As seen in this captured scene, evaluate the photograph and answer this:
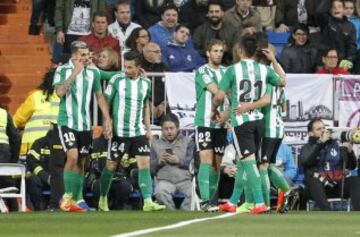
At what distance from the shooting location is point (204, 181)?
2028 centimetres

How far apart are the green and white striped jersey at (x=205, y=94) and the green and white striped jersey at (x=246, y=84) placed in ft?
4.91

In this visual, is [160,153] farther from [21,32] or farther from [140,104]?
[21,32]

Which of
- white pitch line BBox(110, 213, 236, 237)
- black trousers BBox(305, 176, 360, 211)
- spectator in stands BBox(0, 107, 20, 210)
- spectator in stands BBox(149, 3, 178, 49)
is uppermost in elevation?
spectator in stands BBox(149, 3, 178, 49)

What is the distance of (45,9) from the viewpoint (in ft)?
87.8

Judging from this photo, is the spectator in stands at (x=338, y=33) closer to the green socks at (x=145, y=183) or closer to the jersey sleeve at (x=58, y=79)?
the green socks at (x=145, y=183)

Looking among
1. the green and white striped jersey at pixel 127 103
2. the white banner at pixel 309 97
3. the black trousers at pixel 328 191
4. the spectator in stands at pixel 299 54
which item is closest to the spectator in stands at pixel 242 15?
the spectator in stands at pixel 299 54

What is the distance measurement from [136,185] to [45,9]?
5468 millimetres

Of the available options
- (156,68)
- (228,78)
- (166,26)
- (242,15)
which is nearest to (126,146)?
(228,78)

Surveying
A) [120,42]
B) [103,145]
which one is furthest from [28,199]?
[120,42]

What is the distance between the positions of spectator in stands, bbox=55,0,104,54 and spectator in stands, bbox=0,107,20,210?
4.25 metres

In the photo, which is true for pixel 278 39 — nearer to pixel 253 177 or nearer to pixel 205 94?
pixel 205 94

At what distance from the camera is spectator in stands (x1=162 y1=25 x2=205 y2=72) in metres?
24.8

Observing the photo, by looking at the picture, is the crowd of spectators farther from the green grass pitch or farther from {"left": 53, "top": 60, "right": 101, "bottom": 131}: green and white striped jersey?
the green grass pitch

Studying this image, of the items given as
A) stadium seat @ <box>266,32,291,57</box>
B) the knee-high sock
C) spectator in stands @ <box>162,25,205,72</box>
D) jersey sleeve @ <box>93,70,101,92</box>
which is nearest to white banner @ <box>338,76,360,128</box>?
spectator in stands @ <box>162,25,205,72</box>
